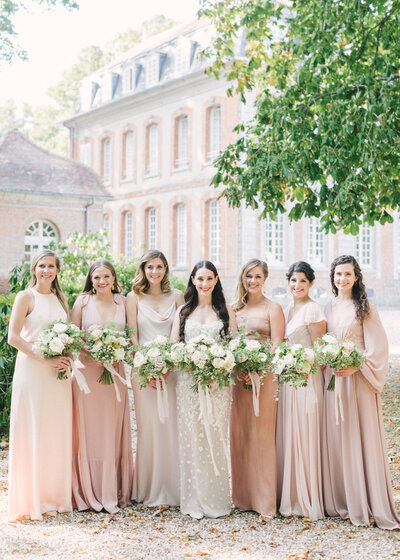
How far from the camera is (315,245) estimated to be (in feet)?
102

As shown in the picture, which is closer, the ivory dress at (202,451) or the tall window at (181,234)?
the ivory dress at (202,451)

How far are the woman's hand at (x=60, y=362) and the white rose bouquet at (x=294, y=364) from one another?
1.66 metres

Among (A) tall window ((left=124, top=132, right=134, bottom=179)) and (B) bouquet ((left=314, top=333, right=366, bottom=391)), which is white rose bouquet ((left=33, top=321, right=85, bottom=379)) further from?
(A) tall window ((left=124, top=132, right=134, bottom=179))

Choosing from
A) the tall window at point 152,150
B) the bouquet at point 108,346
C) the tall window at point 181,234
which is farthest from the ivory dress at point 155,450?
the tall window at point 152,150

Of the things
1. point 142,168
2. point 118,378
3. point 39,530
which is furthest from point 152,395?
point 142,168

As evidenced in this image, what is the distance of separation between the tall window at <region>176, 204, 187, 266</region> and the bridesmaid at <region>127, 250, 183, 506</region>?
25616 millimetres

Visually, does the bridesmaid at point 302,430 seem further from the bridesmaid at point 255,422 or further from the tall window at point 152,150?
the tall window at point 152,150

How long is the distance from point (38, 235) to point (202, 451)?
862 inches

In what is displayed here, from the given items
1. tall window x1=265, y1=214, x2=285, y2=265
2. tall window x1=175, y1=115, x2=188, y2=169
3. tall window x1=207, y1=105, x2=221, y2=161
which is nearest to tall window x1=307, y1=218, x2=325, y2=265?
tall window x1=265, y1=214, x2=285, y2=265

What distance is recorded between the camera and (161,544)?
16.0ft

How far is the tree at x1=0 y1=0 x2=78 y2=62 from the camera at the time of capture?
1462cm

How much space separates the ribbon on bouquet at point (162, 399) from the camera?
5.62 m

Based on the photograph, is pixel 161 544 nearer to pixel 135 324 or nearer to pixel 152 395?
pixel 152 395

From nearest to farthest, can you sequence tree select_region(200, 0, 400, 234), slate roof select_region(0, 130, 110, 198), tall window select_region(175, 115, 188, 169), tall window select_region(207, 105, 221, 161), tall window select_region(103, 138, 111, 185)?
1. tree select_region(200, 0, 400, 234)
2. slate roof select_region(0, 130, 110, 198)
3. tall window select_region(207, 105, 221, 161)
4. tall window select_region(175, 115, 188, 169)
5. tall window select_region(103, 138, 111, 185)
